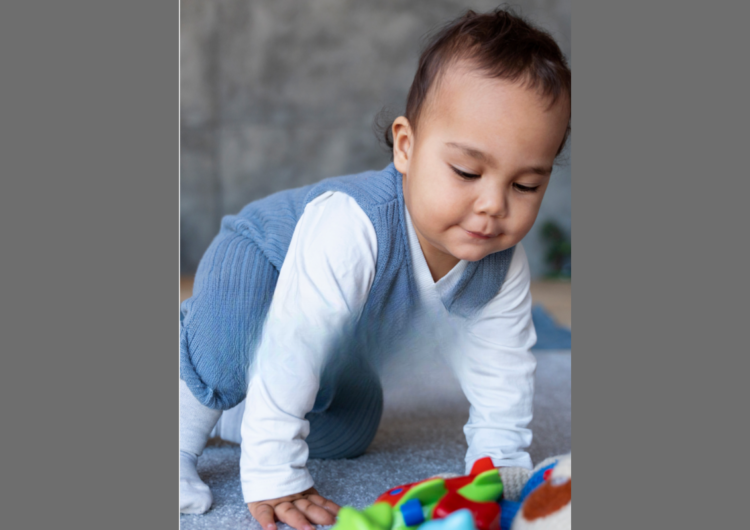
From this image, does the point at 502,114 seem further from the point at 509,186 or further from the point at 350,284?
the point at 350,284

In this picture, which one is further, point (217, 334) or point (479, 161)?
point (217, 334)

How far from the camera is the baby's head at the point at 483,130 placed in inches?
25.4

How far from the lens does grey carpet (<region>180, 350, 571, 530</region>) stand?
2.62 feet

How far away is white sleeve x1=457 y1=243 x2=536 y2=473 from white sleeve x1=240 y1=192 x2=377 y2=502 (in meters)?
0.16

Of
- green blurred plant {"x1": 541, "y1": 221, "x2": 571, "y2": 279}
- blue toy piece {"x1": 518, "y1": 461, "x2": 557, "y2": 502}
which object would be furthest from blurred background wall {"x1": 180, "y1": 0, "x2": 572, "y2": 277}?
blue toy piece {"x1": 518, "y1": 461, "x2": 557, "y2": 502}

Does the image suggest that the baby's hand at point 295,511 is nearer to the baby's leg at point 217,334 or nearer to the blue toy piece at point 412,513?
the baby's leg at point 217,334

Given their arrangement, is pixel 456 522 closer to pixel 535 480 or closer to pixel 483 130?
pixel 535 480

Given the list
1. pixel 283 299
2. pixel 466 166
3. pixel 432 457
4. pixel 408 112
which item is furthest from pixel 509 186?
pixel 432 457

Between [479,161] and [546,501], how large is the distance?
0.32 m

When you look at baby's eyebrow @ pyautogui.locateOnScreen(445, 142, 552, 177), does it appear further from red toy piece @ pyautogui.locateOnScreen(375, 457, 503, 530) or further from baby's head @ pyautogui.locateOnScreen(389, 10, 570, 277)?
red toy piece @ pyautogui.locateOnScreen(375, 457, 503, 530)

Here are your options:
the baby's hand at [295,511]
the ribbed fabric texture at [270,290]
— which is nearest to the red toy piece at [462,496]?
the baby's hand at [295,511]

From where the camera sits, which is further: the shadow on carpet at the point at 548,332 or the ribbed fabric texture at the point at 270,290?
the shadow on carpet at the point at 548,332

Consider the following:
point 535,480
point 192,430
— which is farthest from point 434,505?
point 192,430

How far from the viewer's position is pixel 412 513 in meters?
0.59
